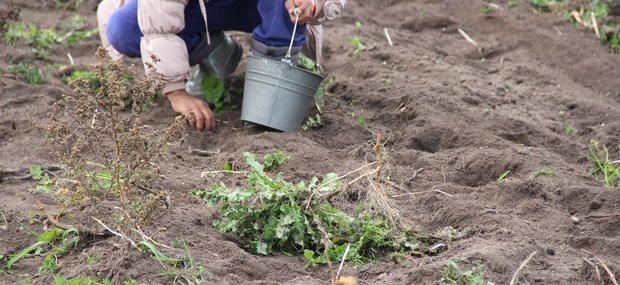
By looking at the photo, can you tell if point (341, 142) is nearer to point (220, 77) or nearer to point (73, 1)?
point (220, 77)

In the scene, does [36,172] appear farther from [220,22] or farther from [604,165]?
[604,165]

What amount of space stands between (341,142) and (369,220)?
3.32ft

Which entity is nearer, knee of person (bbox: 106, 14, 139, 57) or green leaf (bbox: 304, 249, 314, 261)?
green leaf (bbox: 304, 249, 314, 261)

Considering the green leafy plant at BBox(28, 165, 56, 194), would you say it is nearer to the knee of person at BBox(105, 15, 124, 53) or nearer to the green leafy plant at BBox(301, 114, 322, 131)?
the knee of person at BBox(105, 15, 124, 53)

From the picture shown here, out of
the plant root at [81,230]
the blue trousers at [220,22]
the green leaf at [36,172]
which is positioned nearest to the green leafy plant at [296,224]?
the plant root at [81,230]

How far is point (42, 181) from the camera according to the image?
2.62 m

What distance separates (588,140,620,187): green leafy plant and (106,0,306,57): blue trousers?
1.41 metres

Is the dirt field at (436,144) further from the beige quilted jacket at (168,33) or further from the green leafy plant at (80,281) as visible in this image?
the beige quilted jacket at (168,33)

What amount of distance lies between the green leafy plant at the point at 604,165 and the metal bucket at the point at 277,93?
1231 mm

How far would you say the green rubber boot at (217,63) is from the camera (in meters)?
3.70

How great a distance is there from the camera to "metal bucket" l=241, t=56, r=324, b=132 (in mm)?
3168

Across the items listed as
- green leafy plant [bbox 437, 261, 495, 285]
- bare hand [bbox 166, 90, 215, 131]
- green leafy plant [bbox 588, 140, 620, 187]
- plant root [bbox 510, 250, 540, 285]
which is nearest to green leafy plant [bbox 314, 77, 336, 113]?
bare hand [bbox 166, 90, 215, 131]

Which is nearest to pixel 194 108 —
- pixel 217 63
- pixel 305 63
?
pixel 217 63

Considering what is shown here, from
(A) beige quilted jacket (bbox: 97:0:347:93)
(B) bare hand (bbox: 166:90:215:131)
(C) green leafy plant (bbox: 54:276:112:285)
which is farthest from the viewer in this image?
(B) bare hand (bbox: 166:90:215:131)
